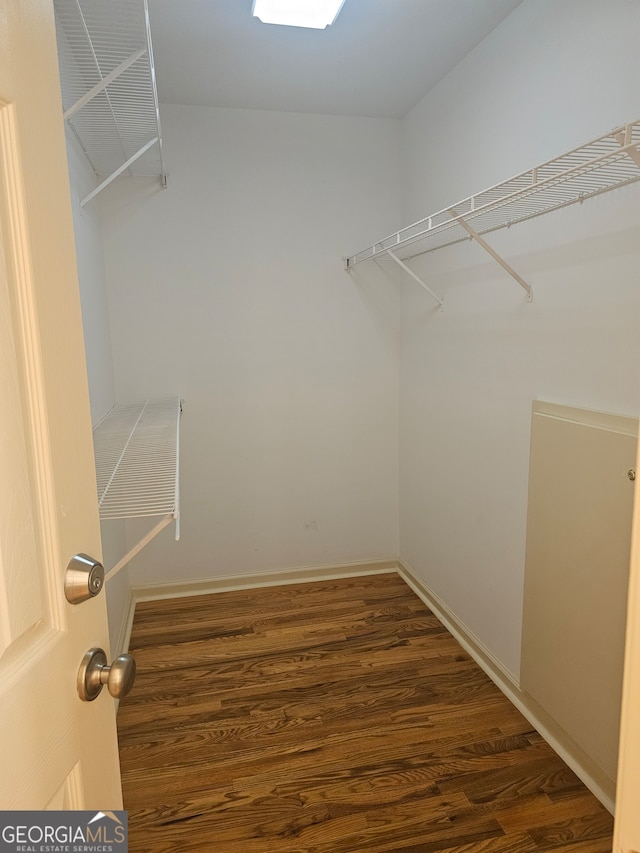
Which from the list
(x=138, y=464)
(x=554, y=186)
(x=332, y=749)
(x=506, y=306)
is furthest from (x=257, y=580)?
(x=554, y=186)

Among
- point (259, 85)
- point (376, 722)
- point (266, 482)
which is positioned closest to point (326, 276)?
point (259, 85)

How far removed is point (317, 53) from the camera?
2.23 m

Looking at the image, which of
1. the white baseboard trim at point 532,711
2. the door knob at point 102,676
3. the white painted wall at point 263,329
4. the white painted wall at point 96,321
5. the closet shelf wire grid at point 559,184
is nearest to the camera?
the door knob at point 102,676

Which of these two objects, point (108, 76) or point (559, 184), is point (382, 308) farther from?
point (108, 76)

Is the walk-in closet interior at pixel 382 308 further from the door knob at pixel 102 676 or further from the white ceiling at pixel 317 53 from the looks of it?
the door knob at pixel 102 676

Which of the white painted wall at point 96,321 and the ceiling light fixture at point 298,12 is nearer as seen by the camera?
the ceiling light fixture at point 298,12

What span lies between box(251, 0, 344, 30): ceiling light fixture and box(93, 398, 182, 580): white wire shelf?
4.73ft

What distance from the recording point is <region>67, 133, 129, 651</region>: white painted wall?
80.9 inches

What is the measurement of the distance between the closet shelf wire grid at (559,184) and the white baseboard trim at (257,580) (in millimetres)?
1932

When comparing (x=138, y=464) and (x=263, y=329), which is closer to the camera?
(x=138, y=464)

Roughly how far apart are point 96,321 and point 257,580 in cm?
168

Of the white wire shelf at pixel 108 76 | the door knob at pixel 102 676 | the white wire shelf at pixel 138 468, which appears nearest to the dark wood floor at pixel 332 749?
the white wire shelf at pixel 138 468

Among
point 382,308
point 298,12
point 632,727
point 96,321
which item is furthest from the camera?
point 382,308

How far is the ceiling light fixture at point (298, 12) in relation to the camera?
5.84 feet
